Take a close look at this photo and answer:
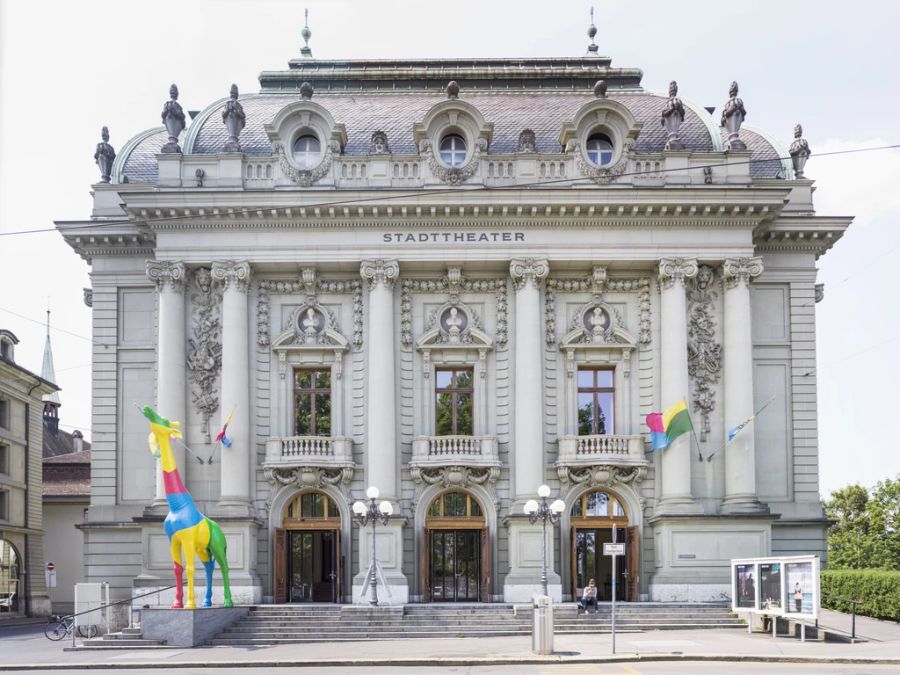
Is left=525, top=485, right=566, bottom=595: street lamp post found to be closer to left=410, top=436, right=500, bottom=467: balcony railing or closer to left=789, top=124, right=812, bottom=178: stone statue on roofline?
left=410, top=436, right=500, bottom=467: balcony railing

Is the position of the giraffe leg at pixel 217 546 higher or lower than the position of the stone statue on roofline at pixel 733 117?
lower

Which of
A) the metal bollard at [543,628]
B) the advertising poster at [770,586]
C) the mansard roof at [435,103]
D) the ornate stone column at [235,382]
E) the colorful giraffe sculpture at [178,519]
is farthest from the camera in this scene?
the mansard roof at [435,103]

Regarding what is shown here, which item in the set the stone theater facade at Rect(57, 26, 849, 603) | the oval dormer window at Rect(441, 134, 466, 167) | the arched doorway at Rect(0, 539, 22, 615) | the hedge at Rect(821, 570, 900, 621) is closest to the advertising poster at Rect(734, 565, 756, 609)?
the hedge at Rect(821, 570, 900, 621)

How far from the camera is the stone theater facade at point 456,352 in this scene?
134 ft

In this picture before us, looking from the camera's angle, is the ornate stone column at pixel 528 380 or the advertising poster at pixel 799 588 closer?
the advertising poster at pixel 799 588

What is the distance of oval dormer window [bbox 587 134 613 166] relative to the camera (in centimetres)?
4244

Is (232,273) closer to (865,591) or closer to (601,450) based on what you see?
(601,450)

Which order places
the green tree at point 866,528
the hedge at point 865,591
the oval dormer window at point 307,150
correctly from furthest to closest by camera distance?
the green tree at point 866,528, the oval dormer window at point 307,150, the hedge at point 865,591

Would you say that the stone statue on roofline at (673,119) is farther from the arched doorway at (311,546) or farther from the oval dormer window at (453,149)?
the arched doorway at (311,546)

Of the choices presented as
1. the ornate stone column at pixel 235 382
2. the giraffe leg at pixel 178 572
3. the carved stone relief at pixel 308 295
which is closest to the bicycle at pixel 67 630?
the giraffe leg at pixel 178 572

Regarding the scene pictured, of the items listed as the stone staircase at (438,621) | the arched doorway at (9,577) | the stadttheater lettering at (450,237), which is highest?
the stadttheater lettering at (450,237)

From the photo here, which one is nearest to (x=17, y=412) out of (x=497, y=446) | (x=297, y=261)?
(x=297, y=261)

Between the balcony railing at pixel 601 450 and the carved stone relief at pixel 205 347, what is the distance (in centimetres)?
1240

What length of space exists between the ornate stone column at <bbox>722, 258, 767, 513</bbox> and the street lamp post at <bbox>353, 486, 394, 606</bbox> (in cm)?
1182
